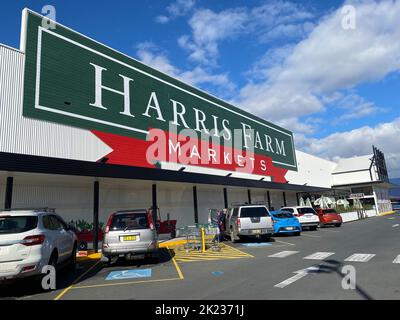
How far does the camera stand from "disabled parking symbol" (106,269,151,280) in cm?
910

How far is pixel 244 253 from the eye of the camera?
12.9 meters

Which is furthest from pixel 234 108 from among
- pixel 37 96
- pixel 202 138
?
pixel 37 96

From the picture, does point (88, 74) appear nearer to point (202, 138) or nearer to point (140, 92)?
point (140, 92)

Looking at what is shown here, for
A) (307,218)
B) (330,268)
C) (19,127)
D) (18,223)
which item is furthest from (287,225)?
(18,223)

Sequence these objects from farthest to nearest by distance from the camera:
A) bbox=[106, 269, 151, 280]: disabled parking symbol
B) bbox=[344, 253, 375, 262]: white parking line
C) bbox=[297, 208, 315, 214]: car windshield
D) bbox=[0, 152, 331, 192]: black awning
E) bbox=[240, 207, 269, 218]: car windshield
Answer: bbox=[297, 208, 315, 214]: car windshield → bbox=[240, 207, 269, 218]: car windshield → bbox=[0, 152, 331, 192]: black awning → bbox=[344, 253, 375, 262]: white parking line → bbox=[106, 269, 151, 280]: disabled parking symbol

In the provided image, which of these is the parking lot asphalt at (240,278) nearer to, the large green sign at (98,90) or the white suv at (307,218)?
the large green sign at (98,90)

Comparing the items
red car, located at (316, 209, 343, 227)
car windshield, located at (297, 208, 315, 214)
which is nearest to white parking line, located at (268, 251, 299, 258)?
car windshield, located at (297, 208, 315, 214)

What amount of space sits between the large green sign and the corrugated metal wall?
0.36m

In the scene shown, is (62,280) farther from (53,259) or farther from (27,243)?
(27,243)

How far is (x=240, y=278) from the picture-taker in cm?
816

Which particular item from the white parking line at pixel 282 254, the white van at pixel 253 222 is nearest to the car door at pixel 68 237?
the white parking line at pixel 282 254

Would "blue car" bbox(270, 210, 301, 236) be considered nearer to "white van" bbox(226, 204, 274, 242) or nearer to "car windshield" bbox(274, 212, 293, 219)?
"car windshield" bbox(274, 212, 293, 219)

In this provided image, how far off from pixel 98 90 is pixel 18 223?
37.9 ft
